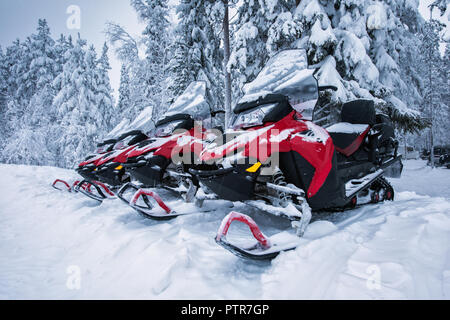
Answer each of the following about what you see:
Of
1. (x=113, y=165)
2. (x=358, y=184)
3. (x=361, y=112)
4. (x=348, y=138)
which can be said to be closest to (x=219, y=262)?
(x=358, y=184)

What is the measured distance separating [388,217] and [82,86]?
2067 cm

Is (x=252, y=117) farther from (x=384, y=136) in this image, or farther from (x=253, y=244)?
(x=384, y=136)

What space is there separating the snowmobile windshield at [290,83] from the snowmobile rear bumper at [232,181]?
2.90 feet

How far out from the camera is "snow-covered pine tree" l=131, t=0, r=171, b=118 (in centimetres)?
1480

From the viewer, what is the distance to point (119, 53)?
51.4ft

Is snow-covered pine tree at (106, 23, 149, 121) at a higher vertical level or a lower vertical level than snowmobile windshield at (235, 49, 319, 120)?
higher

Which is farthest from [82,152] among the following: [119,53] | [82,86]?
[119,53]

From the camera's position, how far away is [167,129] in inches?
184

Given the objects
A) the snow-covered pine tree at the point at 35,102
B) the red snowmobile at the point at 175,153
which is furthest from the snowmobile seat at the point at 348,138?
the snow-covered pine tree at the point at 35,102

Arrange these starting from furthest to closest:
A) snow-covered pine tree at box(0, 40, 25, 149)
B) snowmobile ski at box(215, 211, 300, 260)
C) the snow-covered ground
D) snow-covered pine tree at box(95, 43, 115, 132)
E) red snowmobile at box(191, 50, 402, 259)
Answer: snow-covered pine tree at box(0, 40, 25, 149), snow-covered pine tree at box(95, 43, 115, 132), red snowmobile at box(191, 50, 402, 259), snowmobile ski at box(215, 211, 300, 260), the snow-covered ground

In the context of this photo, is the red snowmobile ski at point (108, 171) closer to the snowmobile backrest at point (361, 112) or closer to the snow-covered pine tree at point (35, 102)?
the snowmobile backrest at point (361, 112)

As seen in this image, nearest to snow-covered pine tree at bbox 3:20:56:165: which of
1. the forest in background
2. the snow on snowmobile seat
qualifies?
the forest in background

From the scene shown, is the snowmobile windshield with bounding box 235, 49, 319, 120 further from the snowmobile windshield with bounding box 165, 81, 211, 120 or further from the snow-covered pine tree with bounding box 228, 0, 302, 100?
the snow-covered pine tree with bounding box 228, 0, 302, 100

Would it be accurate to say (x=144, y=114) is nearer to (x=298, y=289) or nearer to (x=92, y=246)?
(x=92, y=246)
